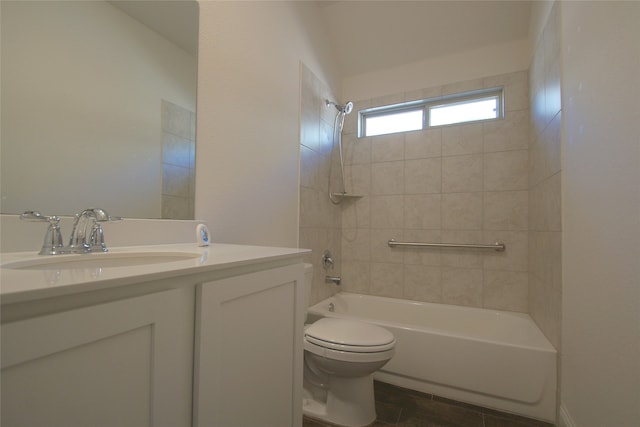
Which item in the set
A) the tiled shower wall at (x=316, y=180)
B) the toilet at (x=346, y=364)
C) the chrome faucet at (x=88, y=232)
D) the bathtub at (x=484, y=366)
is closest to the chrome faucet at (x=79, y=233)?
the chrome faucet at (x=88, y=232)

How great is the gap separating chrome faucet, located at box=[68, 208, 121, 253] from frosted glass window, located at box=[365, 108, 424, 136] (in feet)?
7.46

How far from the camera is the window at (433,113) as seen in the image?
2275 millimetres

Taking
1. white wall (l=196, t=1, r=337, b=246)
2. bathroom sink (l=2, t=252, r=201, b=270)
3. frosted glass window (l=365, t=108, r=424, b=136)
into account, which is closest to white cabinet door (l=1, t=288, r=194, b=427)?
bathroom sink (l=2, t=252, r=201, b=270)

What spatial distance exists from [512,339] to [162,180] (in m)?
2.24

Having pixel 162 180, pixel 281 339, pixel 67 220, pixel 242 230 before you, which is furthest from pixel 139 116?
pixel 281 339

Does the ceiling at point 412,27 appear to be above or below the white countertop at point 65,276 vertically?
above

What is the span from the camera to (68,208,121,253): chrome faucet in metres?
0.81

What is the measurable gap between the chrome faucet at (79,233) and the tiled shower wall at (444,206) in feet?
6.69

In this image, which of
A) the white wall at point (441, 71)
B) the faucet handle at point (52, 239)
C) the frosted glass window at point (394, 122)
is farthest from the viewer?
the frosted glass window at point (394, 122)

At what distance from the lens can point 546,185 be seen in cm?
163

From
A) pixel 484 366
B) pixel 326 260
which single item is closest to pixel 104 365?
pixel 484 366

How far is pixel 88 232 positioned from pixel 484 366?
1926mm

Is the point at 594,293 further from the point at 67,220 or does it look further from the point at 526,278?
the point at 67,220

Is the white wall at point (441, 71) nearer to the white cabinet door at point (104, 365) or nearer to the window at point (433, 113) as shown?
the window at point (433, 113)
